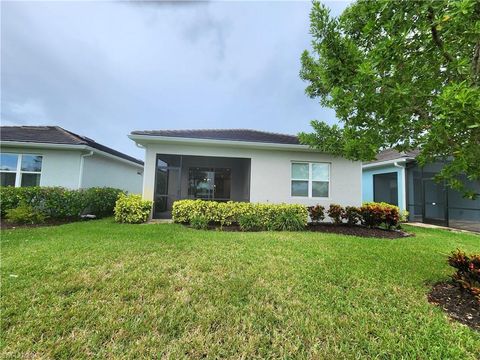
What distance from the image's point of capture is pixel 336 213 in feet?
31.9

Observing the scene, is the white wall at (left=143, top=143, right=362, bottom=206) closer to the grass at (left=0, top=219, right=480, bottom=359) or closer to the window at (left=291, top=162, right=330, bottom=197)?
the window at (left=291, top=162, right=330, bottom=197)

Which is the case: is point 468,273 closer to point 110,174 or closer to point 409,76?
point 409,76

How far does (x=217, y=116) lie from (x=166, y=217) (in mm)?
12736

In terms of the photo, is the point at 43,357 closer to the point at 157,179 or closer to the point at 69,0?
the point at 157,179

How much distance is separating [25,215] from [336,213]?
12.4 meters

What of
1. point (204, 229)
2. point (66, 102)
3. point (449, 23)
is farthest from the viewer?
point (66, 102)

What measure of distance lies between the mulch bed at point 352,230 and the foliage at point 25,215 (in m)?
6.79

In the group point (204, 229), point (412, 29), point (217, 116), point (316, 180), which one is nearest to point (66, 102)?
point (217, 116)

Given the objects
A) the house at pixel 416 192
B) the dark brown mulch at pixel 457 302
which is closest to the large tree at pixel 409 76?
the dark brown mulch at pixel 457 302

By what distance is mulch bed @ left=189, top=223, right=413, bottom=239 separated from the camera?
8445 millimetres

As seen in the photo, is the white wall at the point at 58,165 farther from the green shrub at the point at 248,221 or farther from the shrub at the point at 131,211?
the green shrub at the point at 248,221

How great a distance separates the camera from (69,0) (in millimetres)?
7711

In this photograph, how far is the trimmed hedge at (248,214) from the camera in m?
8.66

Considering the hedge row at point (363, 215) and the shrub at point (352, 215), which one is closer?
the hedge row at point (363, 215)
